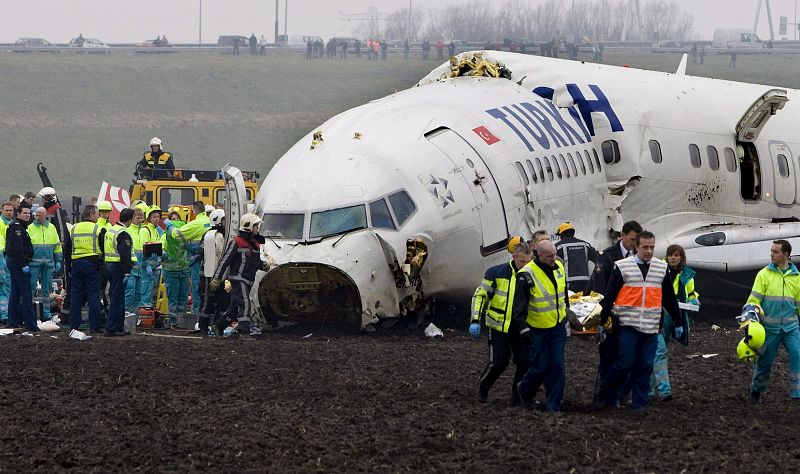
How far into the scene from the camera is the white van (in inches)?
4423

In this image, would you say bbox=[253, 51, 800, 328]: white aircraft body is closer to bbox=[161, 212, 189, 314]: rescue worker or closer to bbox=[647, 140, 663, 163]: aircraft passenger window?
bbox=[647, 140, 663, 163]: aircraft passenger window

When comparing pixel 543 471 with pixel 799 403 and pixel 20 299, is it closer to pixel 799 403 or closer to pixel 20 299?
pixel 799 403

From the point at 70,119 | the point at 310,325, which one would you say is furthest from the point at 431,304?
the point at 70,119

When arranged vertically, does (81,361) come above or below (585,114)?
below

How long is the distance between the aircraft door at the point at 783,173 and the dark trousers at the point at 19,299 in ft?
42.3

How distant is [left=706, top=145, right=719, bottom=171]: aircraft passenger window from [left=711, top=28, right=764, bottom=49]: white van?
285 ft

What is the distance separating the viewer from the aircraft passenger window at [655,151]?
76.7 ft

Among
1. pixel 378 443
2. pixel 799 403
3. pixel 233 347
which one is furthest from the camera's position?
pixel 233 347

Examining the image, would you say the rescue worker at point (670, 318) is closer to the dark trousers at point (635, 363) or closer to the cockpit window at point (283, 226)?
the dark trousers at point (635, 363)

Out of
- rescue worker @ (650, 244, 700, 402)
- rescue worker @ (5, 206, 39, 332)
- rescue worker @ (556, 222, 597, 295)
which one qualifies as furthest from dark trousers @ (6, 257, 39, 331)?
rescue worker @ (650, 244, 700, 402)

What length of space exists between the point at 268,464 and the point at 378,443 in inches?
46.3

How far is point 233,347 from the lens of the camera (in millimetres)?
18453

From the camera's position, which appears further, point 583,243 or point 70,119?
point 70,119

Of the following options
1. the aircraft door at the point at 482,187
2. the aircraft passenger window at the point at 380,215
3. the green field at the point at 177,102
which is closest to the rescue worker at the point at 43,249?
the aircraft passenger window at the point at 380,215
